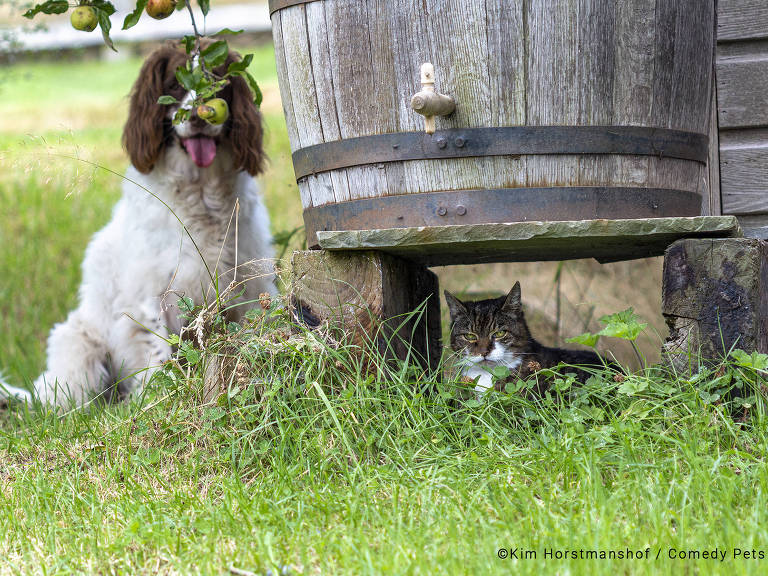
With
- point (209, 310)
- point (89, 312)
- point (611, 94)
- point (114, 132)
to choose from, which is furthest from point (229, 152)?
point (114, 132)

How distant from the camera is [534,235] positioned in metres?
2.37

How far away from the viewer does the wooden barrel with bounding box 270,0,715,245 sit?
7.88ft

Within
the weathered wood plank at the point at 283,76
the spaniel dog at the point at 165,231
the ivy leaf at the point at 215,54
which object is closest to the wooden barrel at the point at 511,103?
the weathered wood plank at the point at 283,76

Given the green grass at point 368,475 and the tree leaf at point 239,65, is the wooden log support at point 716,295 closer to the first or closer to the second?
the green grass at point 368,475

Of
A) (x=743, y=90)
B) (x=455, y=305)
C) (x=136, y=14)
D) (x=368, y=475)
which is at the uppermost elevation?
(x=136, y=14)

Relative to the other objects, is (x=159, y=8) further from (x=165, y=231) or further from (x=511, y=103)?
(x=165, y=231)

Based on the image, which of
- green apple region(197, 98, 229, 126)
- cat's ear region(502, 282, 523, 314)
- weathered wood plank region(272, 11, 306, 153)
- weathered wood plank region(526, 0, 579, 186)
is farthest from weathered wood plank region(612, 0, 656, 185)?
green apple region(197, 98, 229, 126)

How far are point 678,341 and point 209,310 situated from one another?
1533mm

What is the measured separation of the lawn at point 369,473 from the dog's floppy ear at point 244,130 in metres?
0.82

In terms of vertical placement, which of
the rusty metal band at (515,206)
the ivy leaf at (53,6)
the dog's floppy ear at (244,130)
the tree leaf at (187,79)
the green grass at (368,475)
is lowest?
the green grass at (368,475)

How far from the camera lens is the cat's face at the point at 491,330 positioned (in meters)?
3.07

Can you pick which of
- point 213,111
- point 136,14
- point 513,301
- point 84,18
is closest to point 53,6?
point 84,18

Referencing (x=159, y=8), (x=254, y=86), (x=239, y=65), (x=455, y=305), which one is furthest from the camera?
(x=455, y=305)

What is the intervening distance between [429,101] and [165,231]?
182 cm
